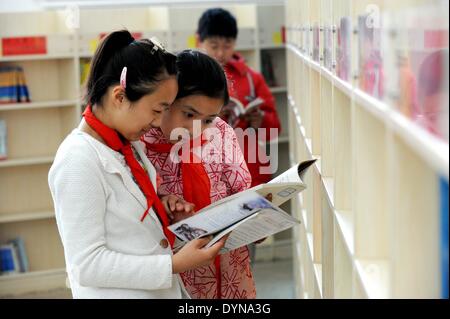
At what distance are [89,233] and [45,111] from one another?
3805 millimetres

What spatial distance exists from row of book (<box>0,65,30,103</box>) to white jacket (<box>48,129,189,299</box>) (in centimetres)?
352

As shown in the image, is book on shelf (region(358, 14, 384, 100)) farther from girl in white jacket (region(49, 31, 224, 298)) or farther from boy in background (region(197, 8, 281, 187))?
boy in background (region(197, 8, 281, 187))

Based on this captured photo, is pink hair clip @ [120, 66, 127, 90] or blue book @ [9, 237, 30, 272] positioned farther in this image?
blue book @ [9, 237, 30, 272]

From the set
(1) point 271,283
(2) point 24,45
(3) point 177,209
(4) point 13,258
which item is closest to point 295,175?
(3) point 177,209

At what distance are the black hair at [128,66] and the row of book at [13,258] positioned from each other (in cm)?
360

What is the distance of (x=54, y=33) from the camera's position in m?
5.22

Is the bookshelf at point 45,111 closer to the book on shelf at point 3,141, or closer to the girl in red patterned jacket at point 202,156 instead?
the book on shelf at point 3,141

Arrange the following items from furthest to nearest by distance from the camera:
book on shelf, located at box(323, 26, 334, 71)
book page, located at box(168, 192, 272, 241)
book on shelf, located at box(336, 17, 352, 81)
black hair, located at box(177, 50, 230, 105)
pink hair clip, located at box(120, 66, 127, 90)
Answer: black hair, located at box(177, 50, 230, 105), book on shelf, located at box(323, 26, 334, 71), pink hair clip, located at box(120, 66, 127, 90), book page, located at box(168, 192, 272, 241), book on shelf, located at box(336, 17, 352, 81)

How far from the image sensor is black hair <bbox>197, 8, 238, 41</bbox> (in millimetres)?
4016

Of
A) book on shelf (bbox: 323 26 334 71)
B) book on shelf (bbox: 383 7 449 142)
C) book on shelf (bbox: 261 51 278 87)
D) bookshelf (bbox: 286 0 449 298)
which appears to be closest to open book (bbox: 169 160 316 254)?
bookshelf (bbox: 286 0 449 298)

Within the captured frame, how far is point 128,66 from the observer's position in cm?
178

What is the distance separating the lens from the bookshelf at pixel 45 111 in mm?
5168

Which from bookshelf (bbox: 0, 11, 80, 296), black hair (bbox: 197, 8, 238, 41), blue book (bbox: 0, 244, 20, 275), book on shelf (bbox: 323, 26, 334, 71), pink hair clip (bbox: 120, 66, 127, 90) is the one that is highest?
black hair (bbox: 197, 8, 238, 41)

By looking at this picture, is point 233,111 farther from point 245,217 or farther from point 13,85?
point 245,217
